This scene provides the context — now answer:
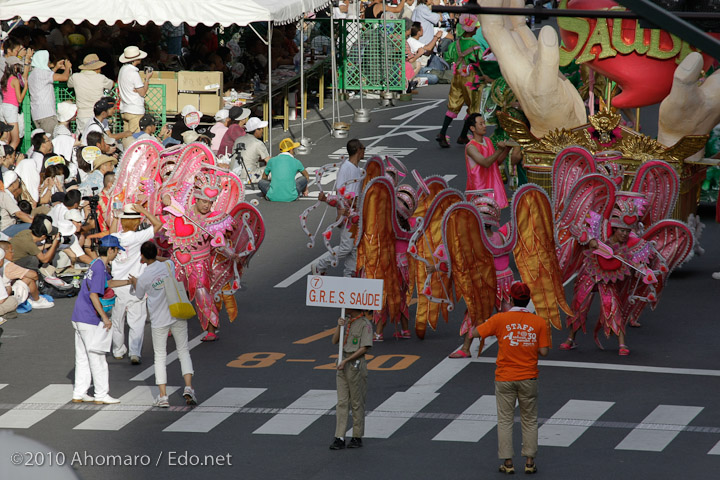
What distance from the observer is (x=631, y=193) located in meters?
13.5

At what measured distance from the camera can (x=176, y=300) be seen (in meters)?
11.5

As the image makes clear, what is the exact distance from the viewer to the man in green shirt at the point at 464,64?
22.8 meters

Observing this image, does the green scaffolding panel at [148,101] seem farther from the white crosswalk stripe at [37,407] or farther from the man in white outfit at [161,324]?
the man in white outfit at [161,324]

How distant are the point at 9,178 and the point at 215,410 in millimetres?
6484

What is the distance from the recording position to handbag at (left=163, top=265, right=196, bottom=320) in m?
11.5

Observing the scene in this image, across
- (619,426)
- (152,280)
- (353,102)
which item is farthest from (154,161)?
(353,102)

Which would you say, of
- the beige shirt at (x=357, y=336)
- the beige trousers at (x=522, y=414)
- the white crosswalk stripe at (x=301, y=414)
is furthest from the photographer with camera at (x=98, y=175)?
the beige trousers at (x=522, y=414)

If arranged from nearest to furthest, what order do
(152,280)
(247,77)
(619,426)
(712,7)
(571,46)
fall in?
1. (712,7)
2. (619,426)
3. (152,280)
4. (571,46)
5. (247,77)

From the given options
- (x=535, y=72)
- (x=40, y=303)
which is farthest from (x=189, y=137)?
(x=535, y=72)

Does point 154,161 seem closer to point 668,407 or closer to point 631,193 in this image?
point 631,193

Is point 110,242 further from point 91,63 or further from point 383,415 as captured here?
point 91,63

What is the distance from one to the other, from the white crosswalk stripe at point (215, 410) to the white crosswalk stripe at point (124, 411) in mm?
499

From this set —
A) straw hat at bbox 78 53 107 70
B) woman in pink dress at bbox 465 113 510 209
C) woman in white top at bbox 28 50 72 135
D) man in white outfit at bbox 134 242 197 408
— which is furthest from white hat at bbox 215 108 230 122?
man in white outfit at bbox 134 242 197 408

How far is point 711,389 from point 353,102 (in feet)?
63.7
